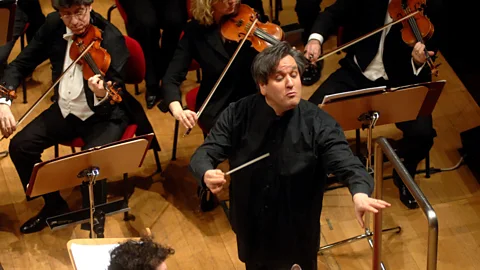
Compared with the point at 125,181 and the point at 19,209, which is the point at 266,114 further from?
the point at 19,209

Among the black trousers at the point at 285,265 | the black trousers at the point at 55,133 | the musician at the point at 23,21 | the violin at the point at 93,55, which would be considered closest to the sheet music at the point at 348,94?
the black trousers at the point at 285,265

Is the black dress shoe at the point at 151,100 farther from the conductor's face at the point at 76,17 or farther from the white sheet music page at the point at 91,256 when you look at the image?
the white sheet music page at the point at 91,256

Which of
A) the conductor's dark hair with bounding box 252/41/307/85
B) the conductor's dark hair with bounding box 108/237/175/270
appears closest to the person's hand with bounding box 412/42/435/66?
the conductor's dark hair with bounding box 252/41/307/85

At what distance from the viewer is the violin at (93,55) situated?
12.3ft

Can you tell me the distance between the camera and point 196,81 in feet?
16.8

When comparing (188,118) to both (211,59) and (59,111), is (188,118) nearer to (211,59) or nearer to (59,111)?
(211,59)

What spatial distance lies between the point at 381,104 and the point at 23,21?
2.22 meters

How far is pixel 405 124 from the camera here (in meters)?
4.14

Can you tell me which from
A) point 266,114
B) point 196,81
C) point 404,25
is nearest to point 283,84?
point 266,114

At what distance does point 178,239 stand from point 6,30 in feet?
4.24

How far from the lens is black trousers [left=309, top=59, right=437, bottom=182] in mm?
4094

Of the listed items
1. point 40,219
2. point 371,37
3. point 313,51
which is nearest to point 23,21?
point 40,219

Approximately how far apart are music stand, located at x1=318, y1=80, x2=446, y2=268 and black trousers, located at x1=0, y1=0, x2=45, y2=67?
203cm

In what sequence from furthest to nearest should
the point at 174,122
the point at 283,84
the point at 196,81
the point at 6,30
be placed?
the point at 196,81, the point at 174,122, the point at 6,30, the point at 283,84
